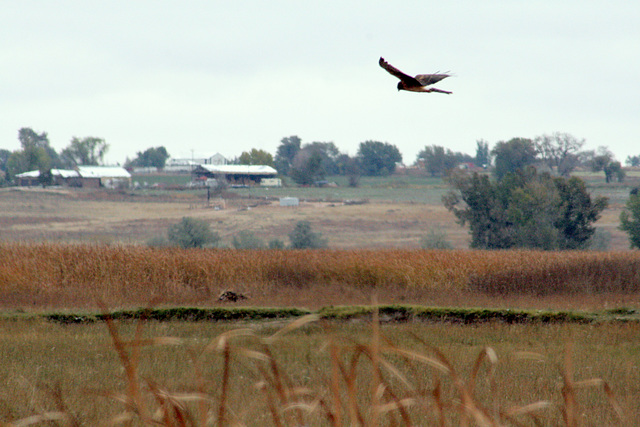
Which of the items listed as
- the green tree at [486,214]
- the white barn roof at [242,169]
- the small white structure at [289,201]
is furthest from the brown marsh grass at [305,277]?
the white barn roof at [242,169]

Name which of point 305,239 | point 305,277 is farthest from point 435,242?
point 305,277

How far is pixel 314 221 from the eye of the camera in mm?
65875

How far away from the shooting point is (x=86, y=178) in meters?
95.8

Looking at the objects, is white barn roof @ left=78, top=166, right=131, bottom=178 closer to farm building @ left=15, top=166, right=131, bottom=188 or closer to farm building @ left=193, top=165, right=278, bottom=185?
farm building @ left=15, top=166, right=131, bottom=188

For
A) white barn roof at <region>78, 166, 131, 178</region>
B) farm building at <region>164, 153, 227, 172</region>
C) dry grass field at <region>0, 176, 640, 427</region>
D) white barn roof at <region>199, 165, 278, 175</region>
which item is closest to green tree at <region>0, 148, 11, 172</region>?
farm building at <region>164, 153, 227, 172</region>

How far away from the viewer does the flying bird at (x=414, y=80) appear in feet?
10.5

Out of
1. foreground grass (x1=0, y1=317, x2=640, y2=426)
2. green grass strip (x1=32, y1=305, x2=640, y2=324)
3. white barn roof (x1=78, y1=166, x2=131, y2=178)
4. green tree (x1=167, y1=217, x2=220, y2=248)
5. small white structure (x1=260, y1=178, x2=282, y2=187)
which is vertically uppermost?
white barn roof (x1=78, y1=166, x2=131, y2=178)

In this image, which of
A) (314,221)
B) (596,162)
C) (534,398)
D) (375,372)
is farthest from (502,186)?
(375,372)

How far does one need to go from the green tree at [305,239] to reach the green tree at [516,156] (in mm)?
28754

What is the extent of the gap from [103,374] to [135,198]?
71.0 m

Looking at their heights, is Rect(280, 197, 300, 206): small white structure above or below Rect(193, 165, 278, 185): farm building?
below

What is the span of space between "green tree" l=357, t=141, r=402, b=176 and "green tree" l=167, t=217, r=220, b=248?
56.8m

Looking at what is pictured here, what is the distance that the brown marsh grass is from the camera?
2223 centimetres

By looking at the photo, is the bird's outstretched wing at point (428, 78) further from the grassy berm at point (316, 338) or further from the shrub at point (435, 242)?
the shrub at point (435, 242)
